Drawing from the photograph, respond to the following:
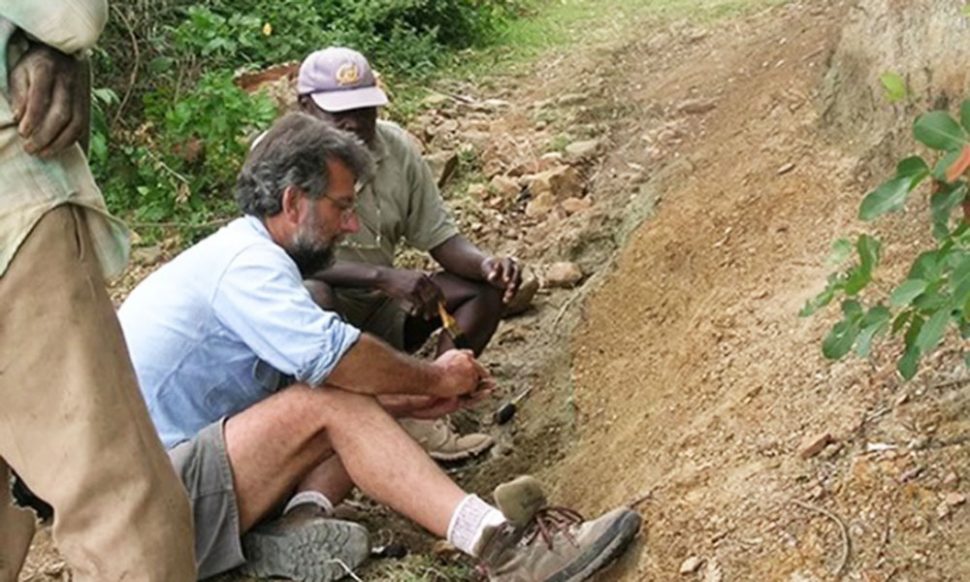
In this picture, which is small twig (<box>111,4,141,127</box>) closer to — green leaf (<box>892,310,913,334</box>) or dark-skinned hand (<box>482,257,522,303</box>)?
dark-skinned hand (<box>482,257,522,303</box>)

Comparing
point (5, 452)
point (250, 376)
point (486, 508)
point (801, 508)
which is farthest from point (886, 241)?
point (5, 452)

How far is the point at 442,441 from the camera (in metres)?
4.39

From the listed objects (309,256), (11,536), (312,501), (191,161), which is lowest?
(191,161)

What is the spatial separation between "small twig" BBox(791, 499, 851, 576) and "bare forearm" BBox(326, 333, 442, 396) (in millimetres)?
1043

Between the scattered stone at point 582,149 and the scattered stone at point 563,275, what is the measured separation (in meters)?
1.16

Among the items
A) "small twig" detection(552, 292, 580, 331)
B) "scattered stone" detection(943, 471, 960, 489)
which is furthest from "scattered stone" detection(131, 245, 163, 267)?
"scattered stone" detection(943, 471, 960, 489)

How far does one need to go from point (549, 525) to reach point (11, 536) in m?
1.24

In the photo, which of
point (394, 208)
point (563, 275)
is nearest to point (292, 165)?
point (394, 208)

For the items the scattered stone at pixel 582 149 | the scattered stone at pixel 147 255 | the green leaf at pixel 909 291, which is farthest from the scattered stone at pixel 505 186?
the green leaf at pixel 909 291

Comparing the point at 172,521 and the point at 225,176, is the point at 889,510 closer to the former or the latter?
the point at 172,521

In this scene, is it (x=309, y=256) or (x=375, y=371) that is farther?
(x=309, y=256)

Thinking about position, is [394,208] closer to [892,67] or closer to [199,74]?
[892,67]

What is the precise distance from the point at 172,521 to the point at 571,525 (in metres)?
1.09

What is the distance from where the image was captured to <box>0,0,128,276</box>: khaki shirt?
2.47 meters
